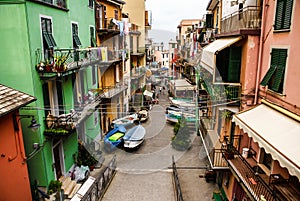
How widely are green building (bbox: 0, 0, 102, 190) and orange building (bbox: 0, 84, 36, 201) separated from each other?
44.1 inches

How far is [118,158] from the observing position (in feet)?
61.6

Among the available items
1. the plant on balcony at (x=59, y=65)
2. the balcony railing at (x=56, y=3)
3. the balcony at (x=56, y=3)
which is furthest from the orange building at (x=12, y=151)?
the balcony railing at (x=56, y=3)

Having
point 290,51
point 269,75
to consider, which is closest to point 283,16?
point 290,51

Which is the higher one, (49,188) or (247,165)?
(247,165)

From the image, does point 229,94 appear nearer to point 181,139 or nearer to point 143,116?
point 181,139

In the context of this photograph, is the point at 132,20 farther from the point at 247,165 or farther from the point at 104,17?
the point at 247,165

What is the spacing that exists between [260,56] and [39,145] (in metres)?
11.3

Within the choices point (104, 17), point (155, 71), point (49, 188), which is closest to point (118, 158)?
point (49, 188)

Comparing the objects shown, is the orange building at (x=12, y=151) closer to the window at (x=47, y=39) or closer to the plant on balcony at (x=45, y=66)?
the plant on balcony at (x=45, y=66)

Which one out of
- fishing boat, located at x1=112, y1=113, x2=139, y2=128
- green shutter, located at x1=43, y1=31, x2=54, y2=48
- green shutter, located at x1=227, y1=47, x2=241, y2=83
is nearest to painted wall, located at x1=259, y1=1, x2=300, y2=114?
green shutter, located at x1=227, y1=47, x2=241, y2=83

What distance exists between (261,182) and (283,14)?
5959mm

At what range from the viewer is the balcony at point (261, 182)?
722cm

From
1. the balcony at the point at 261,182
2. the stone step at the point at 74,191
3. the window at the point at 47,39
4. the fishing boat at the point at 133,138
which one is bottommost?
the stone step at the point at 74,191

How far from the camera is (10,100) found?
356 inches
